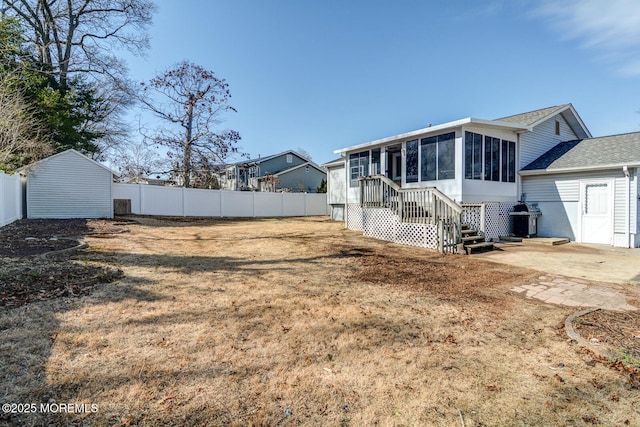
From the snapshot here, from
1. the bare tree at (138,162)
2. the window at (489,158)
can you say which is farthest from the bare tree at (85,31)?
the window at (489,158)

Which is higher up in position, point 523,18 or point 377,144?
point 523,18

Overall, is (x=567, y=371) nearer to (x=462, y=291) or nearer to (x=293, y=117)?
(x=462, y=291)

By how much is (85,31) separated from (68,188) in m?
12.0

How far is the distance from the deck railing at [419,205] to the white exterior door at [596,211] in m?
5.57

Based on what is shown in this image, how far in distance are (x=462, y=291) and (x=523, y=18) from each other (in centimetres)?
1211

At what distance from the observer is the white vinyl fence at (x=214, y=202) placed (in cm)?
1784

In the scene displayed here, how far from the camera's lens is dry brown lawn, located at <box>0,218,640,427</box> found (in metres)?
2.02

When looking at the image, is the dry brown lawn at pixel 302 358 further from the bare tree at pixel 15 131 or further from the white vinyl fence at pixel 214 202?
the white vinyl fence at pixel 214 202

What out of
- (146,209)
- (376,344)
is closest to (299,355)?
(376,344)

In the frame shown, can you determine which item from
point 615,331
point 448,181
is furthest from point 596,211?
point 615,331

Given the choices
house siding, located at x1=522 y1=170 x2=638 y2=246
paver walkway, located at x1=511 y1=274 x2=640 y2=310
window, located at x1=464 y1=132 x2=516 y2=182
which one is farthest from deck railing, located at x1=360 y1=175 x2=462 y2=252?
house siding, located at x1=522 y1=170 x2=638 y2=246

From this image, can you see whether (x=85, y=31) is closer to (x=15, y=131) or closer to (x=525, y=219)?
(x=15, y=131)

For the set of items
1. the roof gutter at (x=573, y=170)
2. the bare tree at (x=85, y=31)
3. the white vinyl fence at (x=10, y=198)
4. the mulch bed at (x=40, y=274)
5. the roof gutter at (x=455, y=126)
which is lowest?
the mulch bed at (x=40, y=274)

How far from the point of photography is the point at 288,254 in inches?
284
